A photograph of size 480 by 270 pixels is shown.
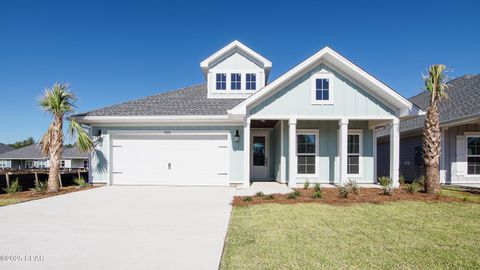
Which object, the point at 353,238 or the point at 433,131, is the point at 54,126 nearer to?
the point at 353,238

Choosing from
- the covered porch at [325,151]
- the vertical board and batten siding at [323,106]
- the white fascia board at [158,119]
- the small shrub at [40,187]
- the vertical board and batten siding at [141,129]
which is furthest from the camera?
the covered porch at [325,151]

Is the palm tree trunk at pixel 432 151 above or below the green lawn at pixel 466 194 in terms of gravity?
above

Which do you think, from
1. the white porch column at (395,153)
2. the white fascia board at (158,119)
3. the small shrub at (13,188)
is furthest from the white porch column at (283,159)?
the small shrub at (13,188)

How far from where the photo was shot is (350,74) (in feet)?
37.7

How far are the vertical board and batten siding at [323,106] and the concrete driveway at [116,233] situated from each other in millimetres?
4573

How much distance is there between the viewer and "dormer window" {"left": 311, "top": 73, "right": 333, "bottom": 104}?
1159cm

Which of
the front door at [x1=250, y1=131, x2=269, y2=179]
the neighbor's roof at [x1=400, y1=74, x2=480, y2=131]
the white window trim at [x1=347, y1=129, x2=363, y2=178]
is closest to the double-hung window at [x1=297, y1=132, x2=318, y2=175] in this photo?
the white window trim at [x1=347, y1=129, x2=363, y2=178]

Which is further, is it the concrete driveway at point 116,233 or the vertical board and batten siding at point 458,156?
the vertical board and batten siding at point 458,156

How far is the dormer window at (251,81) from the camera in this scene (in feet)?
49.8

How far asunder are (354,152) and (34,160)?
44708 mm

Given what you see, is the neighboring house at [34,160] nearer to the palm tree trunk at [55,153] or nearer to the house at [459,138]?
the palm tree trunk at [55,153]

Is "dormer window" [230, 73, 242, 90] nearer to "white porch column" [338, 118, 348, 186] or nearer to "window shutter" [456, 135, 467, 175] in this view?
"white porch column" [338, 118, 348, 186]

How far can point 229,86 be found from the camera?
1515 cm

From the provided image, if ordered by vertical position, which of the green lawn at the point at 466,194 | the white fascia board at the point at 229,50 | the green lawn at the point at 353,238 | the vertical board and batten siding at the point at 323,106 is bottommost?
the green lawn at the point at 466,194
